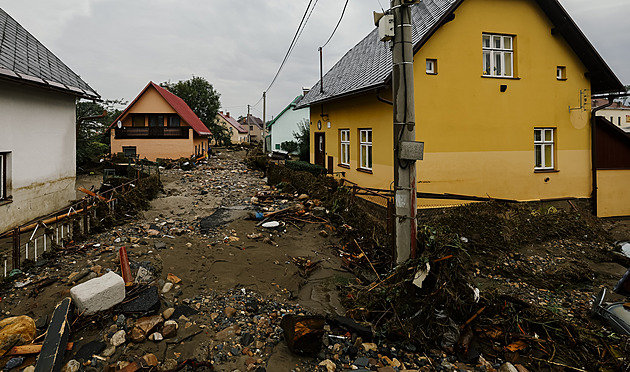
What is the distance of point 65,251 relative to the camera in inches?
249

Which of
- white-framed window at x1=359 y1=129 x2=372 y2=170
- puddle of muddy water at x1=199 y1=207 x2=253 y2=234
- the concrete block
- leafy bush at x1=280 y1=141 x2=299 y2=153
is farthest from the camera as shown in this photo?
leafy bush at x1=280 y1=141 x2=299 y2=153

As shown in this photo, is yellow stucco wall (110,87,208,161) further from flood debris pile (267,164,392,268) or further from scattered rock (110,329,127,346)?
scattered rock (110,329,127,346)

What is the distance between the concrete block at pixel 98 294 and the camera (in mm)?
4113

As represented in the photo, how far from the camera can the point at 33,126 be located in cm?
921

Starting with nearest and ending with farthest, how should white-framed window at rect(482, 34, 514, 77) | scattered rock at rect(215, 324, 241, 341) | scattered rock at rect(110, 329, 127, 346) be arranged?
1. scattered rock at rect(110, 329, 127, 346)
2. scattered rock at rect(215, 324, 241, 341)
3. white-framed window at rect(482, 34, 514, 77)

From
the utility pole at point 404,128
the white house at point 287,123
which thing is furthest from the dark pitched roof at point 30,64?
the white house at point 287,123

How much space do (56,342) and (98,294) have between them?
0.73 metres

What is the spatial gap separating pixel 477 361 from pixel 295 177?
32.0 ft

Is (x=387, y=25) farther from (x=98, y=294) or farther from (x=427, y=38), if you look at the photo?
(x=427, y=38)

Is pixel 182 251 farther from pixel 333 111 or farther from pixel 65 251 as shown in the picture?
pixel 333 111

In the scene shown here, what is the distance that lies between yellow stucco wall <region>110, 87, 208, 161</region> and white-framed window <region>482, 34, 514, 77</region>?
2137 cm

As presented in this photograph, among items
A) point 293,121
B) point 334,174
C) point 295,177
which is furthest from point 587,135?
point 293,121

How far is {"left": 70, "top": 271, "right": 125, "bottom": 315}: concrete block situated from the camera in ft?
13.5

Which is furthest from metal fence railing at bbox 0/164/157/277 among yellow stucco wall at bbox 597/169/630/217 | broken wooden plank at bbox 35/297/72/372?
yellow stucco wall at bbox 597/169/630/217
